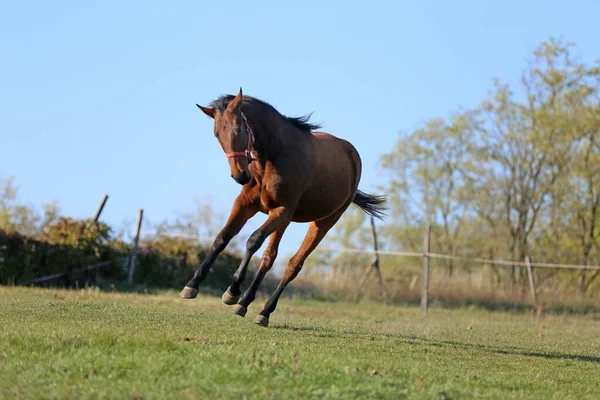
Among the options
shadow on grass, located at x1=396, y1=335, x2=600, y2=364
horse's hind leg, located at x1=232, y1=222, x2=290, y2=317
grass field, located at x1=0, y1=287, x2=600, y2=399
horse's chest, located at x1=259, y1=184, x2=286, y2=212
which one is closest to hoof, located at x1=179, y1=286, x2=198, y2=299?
grass field, located at x1=0, y1=287, x2=600, y2=399

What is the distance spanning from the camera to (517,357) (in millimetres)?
9539

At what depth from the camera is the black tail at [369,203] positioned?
12281mm

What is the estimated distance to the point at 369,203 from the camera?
1230cm

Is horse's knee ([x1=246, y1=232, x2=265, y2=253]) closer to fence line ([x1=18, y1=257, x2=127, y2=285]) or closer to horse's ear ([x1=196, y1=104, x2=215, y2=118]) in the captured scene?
horse's ear ([x1=196, y1=104, x2=215, y2=118])

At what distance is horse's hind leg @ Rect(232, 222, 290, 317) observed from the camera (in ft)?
31.9

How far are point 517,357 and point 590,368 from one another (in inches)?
31.3

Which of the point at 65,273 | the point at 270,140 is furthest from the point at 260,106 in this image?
the point at 65,273

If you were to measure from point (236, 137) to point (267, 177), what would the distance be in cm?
77

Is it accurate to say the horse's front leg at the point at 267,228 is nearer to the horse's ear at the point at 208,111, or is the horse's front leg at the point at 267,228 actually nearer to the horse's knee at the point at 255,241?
the horse's knee at the point at 255,241

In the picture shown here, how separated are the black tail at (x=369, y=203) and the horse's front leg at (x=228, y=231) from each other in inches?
110

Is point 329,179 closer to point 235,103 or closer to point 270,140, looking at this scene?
point 270,140

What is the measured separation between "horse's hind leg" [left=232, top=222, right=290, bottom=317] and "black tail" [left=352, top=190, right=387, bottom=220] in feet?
7.53

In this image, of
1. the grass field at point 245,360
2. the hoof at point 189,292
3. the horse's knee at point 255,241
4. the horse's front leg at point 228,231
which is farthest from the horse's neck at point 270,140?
the grass field at point 245,360

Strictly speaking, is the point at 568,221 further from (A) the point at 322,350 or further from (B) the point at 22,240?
(A) the point at 322,350
